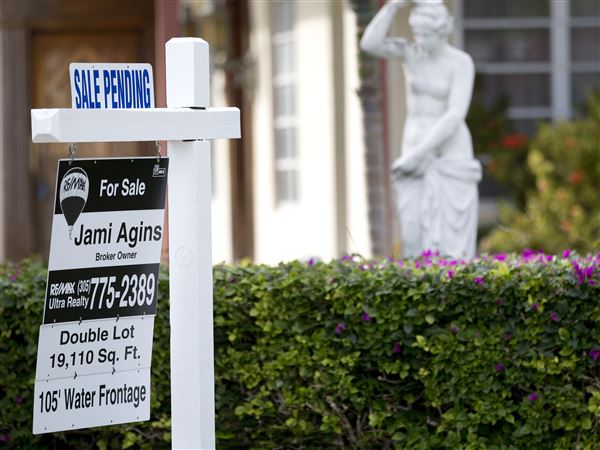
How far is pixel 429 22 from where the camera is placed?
6.72 m

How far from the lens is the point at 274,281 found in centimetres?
494

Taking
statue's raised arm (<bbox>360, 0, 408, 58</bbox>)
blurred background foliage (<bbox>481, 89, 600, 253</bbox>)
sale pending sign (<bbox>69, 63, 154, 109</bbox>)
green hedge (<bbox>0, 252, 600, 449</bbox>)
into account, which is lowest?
green hedge (<bbox>0, 252, 600, 449</bbox>)

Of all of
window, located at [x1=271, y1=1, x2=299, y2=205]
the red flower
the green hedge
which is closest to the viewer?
the green hedge

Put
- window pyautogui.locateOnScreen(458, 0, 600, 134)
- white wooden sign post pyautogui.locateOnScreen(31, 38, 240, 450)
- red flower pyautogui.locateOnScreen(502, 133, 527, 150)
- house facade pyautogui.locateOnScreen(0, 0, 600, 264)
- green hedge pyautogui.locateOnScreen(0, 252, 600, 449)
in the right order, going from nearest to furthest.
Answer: white wooden sign post pyautogui.locateOnScreen(31, 38, 240, 450) < green hedge pyautogui.locateOnScreen(0, 252, 600, 449) < house facade pyautogui.locateOnScreen(0, 0, 600, 264) < red flower pyautogui.locateOnScreen(502, 133, 527, 150) < window pyautogui.locateOnScreen(458, 0, 600, 134)

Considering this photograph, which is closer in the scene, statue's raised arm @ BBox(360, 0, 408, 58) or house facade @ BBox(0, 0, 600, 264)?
statue's raised arm @ BBox(360, 0, 408, 58)

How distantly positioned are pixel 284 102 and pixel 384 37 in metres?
4.85

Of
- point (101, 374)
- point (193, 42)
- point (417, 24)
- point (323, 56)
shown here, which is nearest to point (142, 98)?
point (193, 42)

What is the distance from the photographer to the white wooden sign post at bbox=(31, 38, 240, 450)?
3.67 m

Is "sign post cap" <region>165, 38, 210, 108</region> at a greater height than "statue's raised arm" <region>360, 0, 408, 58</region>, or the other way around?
"statue's raised arm" <region>360, 0, 408, 58</region>

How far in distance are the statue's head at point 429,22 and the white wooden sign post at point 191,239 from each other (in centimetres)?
318

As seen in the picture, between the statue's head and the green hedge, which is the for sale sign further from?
the statue's head

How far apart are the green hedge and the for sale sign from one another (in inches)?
45.6

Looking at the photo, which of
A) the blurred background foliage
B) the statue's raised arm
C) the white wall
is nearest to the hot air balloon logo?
the statue's raised arm

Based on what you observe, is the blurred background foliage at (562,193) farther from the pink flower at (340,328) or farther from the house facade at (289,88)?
the pink flower at (340,328)
